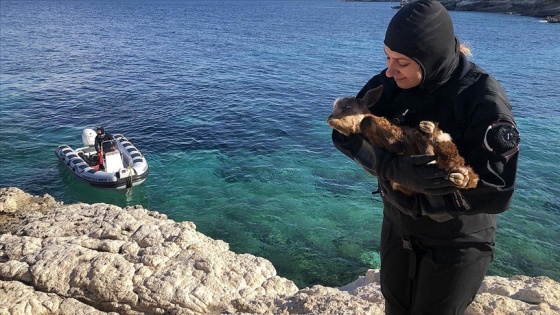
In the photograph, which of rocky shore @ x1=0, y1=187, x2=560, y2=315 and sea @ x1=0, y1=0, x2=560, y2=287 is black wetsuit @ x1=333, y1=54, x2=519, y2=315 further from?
sea @ x1=0, y1=0, x2=560, y2=287

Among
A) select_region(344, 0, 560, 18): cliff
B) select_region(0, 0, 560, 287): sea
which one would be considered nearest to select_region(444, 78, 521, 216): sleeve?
select_region(0, 0, 560, 287): sea

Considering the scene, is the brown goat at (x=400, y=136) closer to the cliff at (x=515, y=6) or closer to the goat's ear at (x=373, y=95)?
the goat's ear at (x=373, y=95)

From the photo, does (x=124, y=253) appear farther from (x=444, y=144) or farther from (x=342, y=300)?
(x=444, y=144)

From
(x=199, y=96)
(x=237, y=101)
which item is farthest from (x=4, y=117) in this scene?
(x=237, y=101)

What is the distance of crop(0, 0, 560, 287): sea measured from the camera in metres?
11.7

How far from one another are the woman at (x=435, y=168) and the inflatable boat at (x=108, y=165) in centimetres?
1266

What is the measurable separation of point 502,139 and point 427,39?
717 mm

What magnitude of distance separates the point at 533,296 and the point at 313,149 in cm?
1312

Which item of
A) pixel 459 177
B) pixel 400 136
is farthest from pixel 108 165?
pixel 459 177

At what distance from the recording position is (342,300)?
5.02m

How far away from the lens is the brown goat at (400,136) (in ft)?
7.26

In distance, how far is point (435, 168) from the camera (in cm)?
229

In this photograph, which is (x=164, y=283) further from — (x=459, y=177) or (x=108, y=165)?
(x=108, y=165)

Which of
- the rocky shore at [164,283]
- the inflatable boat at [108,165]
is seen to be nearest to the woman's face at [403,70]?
the rocky shore at [164,283]
